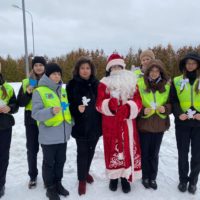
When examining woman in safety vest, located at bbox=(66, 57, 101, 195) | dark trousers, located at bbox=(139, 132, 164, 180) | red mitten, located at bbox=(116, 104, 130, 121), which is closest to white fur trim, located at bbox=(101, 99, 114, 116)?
red mitten, located at bbox=(116, 104, 130, 121)

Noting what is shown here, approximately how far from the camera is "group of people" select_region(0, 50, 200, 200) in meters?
3.67

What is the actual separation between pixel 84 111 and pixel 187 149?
1.67 metres

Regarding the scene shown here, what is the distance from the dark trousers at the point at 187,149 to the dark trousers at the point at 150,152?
0.30m

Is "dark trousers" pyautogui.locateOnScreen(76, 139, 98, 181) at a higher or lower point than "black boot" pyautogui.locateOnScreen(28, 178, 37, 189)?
higher

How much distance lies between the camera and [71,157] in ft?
17.3

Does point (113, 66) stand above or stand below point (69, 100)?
above

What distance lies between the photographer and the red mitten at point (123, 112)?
3658 mm

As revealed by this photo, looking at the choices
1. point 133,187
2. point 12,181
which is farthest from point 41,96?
point 133,187

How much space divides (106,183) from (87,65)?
191 centimetres

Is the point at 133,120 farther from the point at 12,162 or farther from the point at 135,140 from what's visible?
the point at 12,162

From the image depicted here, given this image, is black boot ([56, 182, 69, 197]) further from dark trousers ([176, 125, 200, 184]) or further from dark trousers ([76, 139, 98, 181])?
dark trousers ([176, 125, 200, 184])

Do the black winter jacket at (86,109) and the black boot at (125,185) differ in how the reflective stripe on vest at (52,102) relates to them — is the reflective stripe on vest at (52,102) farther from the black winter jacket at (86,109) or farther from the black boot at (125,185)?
the black boot at (125,185)

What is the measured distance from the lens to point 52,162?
372cm

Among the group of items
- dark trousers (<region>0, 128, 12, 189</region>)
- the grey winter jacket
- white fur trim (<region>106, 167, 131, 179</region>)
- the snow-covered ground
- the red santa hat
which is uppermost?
the red santa hat
